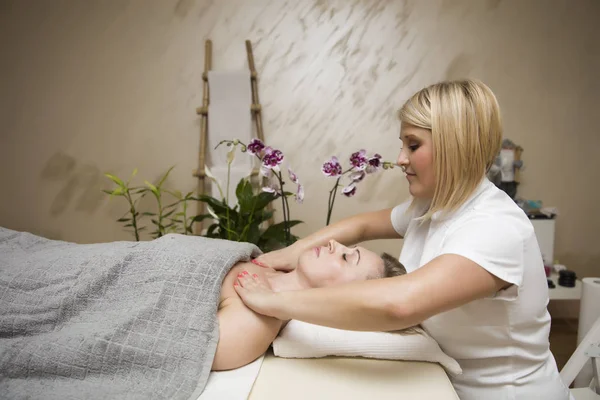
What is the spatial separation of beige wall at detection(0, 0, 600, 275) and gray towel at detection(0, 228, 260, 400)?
141 cm

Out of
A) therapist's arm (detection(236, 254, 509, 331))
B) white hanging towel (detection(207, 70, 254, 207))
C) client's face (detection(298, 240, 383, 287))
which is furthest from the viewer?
white hanging towel (detection(207, 70, 254, 207))

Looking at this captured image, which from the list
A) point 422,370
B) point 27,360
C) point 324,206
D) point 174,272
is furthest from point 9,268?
point 324,206

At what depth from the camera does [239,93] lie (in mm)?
2340

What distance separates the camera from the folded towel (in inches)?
39.4

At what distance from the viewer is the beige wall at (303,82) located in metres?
2.39

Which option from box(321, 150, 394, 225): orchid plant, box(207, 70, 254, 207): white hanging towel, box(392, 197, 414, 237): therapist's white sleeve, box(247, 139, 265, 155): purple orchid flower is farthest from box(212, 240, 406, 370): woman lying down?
box(207, 70, 254, 207): white hanging towel

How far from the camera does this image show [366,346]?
1005 mm

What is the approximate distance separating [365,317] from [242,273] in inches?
18.1

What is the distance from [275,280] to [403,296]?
1.82 feet

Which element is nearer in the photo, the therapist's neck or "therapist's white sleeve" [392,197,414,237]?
the therapist's neck

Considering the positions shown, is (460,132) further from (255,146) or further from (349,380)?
(255,146)

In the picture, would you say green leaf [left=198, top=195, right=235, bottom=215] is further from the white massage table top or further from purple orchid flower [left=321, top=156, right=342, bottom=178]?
the white massage table top

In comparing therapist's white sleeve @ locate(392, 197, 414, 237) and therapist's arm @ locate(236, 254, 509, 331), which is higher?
therapist's white sleeve @ locate(392, 197, 414, 237)

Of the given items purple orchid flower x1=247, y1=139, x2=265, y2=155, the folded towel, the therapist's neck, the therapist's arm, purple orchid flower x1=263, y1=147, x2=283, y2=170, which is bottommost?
the folded towel
